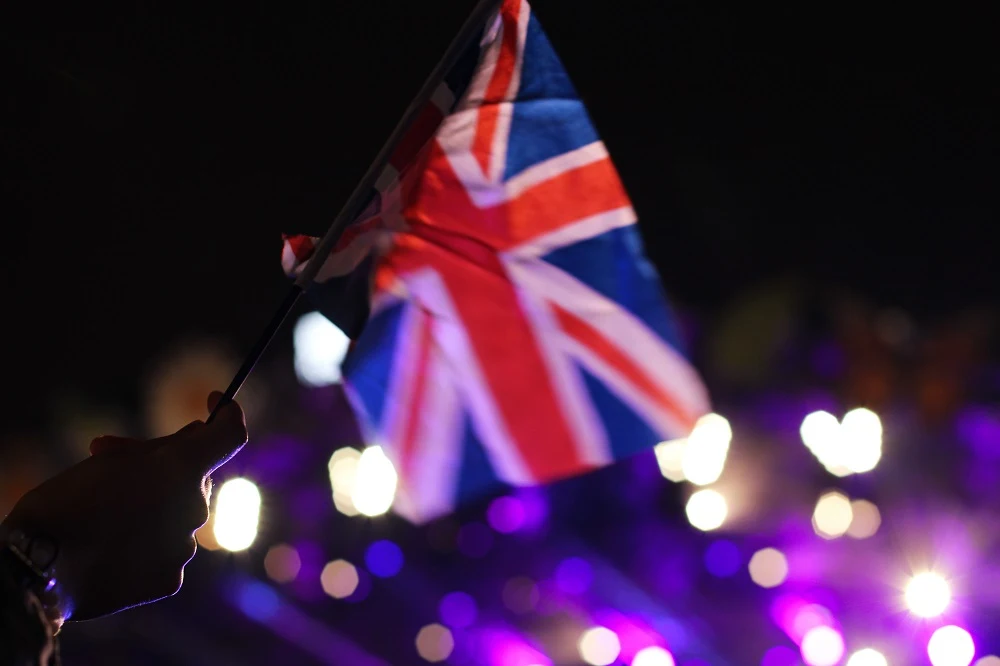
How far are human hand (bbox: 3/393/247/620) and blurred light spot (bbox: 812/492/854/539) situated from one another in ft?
16.2

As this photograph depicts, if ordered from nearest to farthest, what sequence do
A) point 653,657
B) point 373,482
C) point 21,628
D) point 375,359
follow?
point 21,628
point 375,359
point 373,482
point 653,657

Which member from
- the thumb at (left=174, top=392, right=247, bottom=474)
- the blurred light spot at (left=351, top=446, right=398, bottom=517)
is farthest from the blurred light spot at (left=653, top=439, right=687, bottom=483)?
the thumb at (left=174, top=392, right=247, bottom=474)

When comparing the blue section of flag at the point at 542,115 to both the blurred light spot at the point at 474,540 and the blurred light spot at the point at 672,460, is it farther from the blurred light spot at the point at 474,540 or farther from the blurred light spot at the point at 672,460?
the blurred light spot at the point at 474,540

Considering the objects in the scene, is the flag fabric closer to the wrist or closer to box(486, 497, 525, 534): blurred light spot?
the wrist

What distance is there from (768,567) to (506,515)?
65.5 inches

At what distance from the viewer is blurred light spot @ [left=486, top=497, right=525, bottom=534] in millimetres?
5676

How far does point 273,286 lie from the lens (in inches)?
191

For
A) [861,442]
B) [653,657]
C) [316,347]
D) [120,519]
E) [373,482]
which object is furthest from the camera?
[653,657]

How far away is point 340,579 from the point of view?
5.70 m

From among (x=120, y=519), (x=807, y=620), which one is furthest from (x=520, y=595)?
(x=120, y=519)

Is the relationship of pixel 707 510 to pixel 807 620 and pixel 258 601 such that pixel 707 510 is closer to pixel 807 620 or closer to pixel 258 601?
pixel 807 620

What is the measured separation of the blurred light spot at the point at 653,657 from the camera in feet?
18.1

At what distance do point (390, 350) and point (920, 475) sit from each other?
434cm

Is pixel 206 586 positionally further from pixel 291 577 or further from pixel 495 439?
pixel 495 439
